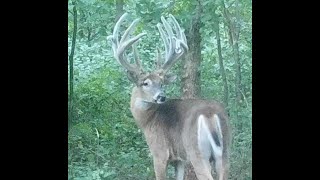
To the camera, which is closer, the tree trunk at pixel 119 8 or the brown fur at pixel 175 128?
the brown fur at pixel 175 128

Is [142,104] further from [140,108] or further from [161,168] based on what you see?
[161,168]

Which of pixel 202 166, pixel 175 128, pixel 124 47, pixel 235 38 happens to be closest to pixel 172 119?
pixel 175 128

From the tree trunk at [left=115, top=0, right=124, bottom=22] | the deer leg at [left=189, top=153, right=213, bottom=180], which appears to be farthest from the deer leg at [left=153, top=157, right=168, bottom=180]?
the tree trunk at [left=115, top=0, right=124, bottom=22]

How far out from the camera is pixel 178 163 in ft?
18.1

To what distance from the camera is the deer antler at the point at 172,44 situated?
5.55 meters

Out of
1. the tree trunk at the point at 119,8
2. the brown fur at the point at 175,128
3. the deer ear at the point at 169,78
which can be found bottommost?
the brown fur at the point at 175,128

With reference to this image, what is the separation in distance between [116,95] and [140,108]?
151mm

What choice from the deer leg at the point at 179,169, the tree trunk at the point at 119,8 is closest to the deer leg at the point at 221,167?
the deer leg at the point at 179,169

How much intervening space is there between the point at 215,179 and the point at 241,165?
19 centimetres

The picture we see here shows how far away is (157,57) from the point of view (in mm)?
5559

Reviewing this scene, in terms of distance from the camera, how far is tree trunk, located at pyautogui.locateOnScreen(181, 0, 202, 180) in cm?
560

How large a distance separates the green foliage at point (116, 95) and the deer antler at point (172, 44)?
0.13 feet

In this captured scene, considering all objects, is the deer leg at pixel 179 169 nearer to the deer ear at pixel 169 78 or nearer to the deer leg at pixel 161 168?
the deer leg at pixel 161 168
